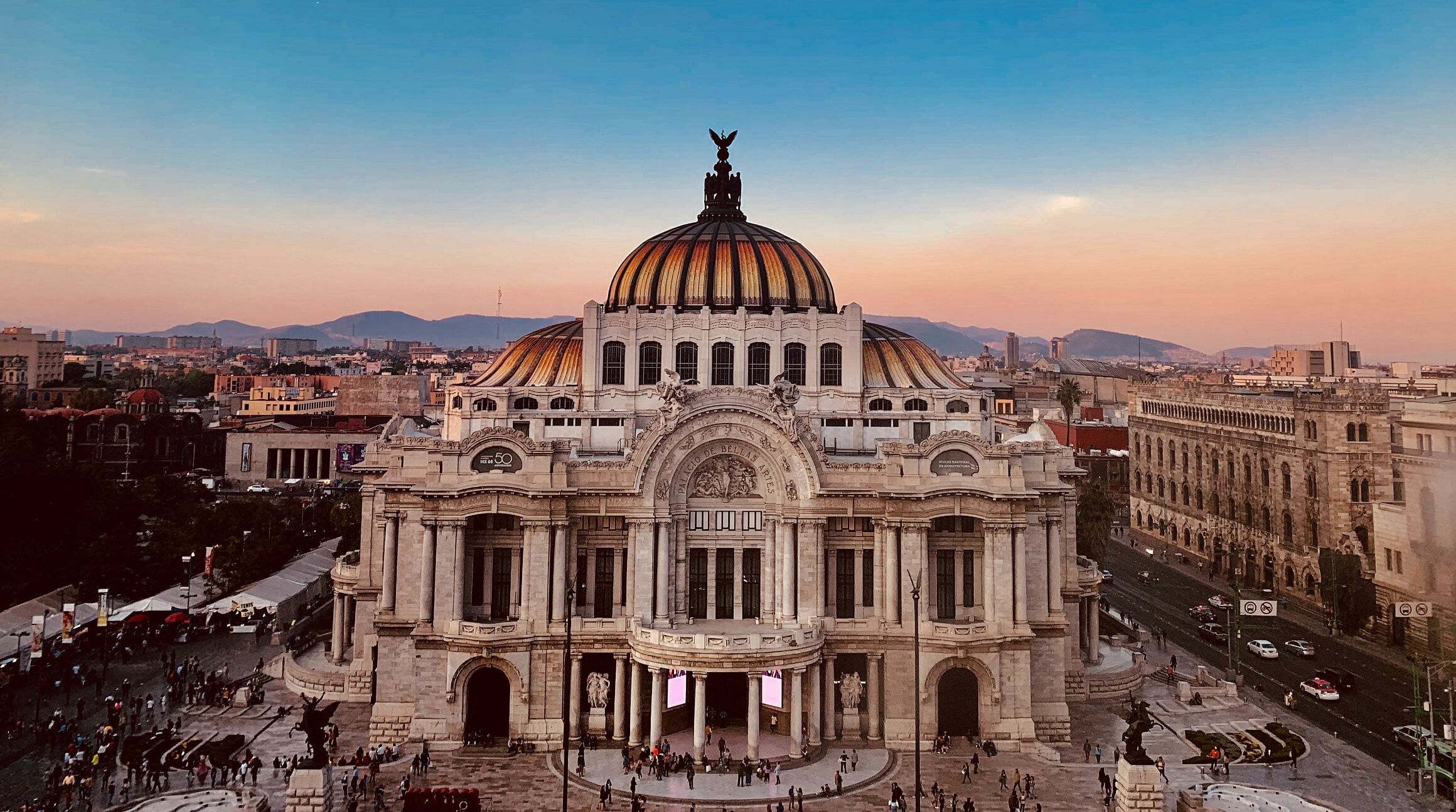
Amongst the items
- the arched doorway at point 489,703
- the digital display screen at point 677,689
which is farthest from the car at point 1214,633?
the arched doorway at point 489,703

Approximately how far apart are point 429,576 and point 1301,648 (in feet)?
182

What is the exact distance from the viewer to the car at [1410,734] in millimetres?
47031

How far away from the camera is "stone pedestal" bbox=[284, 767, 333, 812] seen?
130 feet

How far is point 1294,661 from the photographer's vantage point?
62312 millimetres

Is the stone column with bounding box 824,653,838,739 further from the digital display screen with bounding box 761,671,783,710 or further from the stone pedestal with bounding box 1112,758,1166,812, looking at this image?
the stone pedestal with bounding box 1112,758,1166,812

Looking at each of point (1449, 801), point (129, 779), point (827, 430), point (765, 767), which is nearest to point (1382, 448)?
point (1449, 801)

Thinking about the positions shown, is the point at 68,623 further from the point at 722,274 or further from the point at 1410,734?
the point at 1410,734

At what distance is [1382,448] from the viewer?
7362cm

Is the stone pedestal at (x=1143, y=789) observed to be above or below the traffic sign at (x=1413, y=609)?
below

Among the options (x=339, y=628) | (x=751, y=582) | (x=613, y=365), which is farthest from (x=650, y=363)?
(x=339, y=628)

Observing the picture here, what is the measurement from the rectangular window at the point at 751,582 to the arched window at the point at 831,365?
13357mm

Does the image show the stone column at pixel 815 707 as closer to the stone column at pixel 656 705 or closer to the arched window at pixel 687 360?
the stone column at pixel 656 705

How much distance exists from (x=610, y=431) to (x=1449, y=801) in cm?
4429

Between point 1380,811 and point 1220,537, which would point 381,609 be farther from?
point 1220,537
